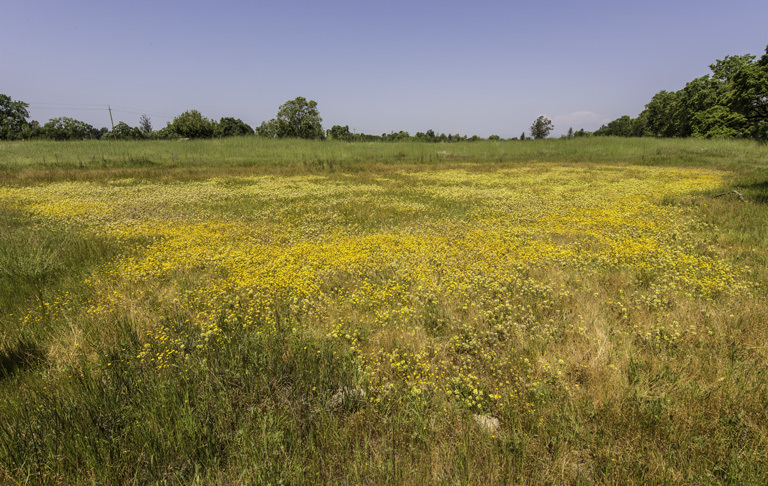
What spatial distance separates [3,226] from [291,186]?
13.4 meters

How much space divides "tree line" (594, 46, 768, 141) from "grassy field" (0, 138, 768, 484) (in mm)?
43719

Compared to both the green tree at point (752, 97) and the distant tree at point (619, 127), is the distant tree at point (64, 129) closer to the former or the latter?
the green tree at point (752, 97)

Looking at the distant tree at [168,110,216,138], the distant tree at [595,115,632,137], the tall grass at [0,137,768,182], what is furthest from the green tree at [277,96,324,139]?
the distant tree at [595,115,632,137]

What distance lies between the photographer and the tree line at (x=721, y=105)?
42.1 m

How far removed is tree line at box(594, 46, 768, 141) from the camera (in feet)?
138

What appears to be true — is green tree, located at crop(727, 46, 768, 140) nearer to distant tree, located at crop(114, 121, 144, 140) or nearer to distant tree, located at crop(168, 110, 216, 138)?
distant tree, located at crop(168, 110, 216, 138)

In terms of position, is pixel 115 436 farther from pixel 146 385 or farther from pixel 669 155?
pixel 669 155

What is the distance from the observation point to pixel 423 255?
8320 millimetres

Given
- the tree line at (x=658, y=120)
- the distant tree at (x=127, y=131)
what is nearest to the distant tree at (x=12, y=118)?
the tree line at (x=658, y=120)

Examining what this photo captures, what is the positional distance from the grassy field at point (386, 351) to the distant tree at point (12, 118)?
128175 millimetres

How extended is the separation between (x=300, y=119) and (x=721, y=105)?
92915mm

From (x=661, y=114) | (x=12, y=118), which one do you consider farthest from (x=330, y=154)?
(x=12, y=118)

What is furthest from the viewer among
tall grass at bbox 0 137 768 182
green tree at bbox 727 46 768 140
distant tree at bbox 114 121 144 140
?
distant tree at bbox 114 121 144 140

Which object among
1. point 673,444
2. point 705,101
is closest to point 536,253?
point 673,444
